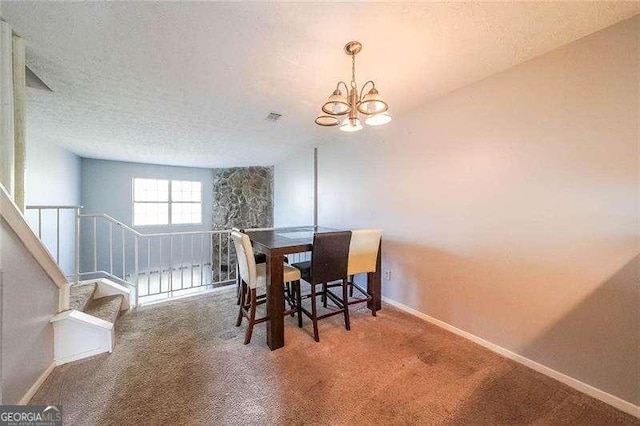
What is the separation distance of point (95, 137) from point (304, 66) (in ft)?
11.4

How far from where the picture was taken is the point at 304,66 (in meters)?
1.87

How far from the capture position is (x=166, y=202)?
593 cm

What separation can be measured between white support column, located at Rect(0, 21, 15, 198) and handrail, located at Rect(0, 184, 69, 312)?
0.23 metres

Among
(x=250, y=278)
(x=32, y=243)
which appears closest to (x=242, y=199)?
(x=250, y=278)

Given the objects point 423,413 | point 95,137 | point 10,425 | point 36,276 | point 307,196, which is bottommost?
point 423,413

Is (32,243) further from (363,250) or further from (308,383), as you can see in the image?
(363,250)

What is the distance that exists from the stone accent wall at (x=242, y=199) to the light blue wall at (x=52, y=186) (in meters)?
2.63

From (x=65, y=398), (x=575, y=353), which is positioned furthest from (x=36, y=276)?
(x=575, y=353)

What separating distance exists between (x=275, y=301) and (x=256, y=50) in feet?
6.35

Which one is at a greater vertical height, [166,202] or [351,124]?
[351,124]

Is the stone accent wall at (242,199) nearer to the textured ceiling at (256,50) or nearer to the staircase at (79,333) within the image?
the textured ceiling at (256,50)

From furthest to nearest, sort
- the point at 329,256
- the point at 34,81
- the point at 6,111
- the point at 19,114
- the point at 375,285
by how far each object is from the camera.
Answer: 1. the point at 375,285
2. the point at 329,256
3. the point at 34,81
4. the point at 19,114
5. the point at 6,111

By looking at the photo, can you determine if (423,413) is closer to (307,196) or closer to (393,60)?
(393,60)

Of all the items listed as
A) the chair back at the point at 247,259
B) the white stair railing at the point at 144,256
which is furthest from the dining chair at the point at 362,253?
the white stair railing at the point at 144,256
